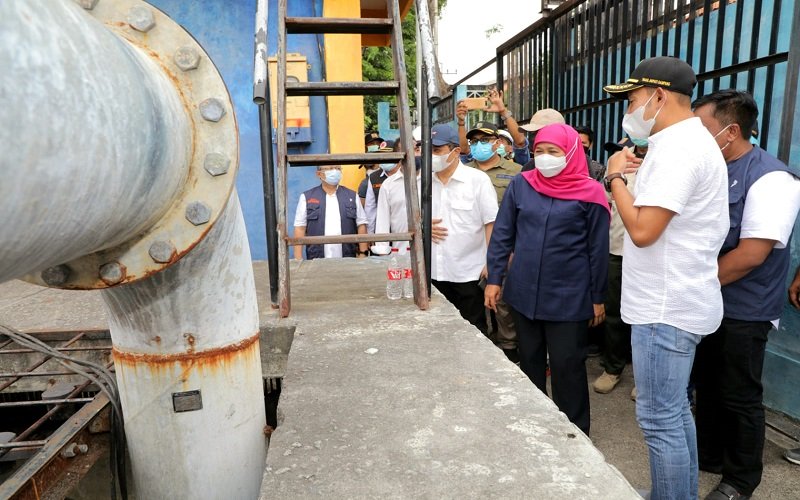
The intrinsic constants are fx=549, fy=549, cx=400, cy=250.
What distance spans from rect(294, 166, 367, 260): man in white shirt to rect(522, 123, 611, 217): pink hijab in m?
2.12

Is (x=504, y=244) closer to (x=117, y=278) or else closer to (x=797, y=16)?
(x=797, y=16)

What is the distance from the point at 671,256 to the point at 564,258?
80 cm

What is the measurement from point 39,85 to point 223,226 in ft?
2.47

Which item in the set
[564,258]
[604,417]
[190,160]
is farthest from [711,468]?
[190,160]

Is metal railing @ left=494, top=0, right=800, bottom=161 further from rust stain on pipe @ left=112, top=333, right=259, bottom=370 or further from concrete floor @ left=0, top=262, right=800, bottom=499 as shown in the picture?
rust stain on pipe @ left=112, top=333, right=259, bottom=370

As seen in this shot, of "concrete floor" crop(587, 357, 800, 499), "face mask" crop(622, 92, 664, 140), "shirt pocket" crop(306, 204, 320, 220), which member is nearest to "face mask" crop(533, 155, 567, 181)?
"face mask" crop(622, 92, 664, 140)

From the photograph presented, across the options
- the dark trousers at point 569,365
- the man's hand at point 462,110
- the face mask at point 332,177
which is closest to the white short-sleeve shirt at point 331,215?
the face mask at point 332,177

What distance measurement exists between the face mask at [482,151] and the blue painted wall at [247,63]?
1.65 metres

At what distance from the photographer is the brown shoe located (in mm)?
3775

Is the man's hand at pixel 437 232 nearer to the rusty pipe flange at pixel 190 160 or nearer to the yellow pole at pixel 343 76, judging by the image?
the yellow pole at pixel 343 76

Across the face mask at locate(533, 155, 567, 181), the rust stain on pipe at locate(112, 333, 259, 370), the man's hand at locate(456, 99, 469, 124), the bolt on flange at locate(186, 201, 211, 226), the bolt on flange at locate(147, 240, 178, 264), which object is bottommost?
the rust stain on pipe at locate(112, 333, 259, 370)

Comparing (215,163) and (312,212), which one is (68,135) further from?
(312,212)

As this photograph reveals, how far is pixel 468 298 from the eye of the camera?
384cm

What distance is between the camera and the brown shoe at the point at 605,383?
3.78 metres
